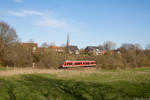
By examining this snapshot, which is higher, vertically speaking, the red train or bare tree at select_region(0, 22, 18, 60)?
bare tree at select_region(0, 22, 18, 60)

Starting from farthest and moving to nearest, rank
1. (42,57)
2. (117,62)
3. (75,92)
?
(117,62), (42,57), (75,92)

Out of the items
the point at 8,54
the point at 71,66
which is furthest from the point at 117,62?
the point at 8,54

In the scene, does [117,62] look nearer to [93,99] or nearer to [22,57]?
[22,57]

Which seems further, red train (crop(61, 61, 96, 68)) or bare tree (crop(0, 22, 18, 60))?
bare tree (crop(0, 22, 18, 60))

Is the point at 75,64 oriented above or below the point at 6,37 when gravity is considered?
below

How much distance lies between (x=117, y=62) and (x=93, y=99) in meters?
33.1

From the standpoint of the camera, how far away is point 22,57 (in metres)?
31.8

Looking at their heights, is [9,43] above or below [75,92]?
above

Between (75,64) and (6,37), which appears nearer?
(75,64)

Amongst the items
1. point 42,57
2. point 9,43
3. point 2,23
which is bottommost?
point 42,57

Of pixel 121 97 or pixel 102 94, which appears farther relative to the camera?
pixel 102 94

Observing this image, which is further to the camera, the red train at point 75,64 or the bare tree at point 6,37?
the bare tree at point 6,37

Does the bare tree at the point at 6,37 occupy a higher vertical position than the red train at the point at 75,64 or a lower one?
higher

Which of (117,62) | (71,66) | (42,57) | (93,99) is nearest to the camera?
(93,99)
